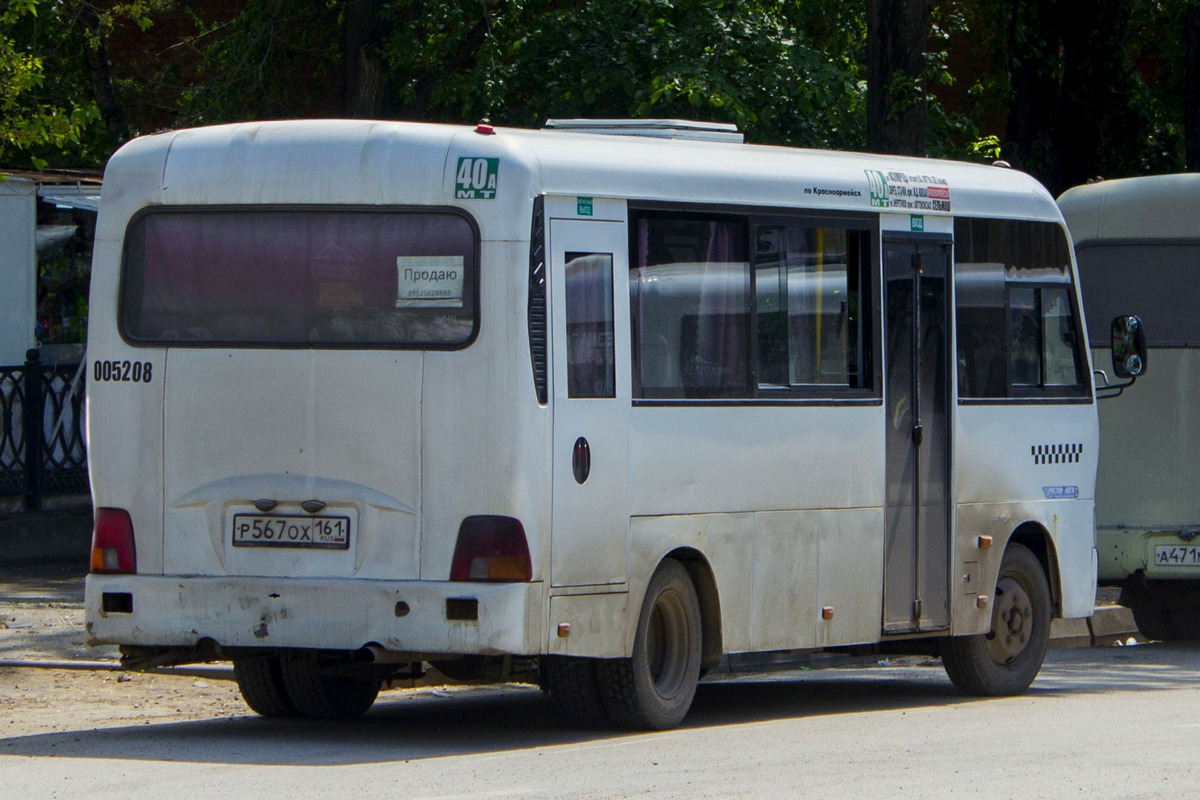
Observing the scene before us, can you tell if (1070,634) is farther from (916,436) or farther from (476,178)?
(476,178)

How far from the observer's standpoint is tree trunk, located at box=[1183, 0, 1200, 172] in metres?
21.4

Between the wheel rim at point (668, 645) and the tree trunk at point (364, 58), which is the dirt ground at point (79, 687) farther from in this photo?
the tree trunk at point (364, 58)

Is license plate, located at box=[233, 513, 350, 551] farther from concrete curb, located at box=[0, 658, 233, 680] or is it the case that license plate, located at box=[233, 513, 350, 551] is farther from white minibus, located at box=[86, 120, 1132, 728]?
concrete curb, located at box=[0, 658, 233, 680]

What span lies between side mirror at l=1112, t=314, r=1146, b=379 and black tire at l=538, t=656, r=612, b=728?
4354 mm

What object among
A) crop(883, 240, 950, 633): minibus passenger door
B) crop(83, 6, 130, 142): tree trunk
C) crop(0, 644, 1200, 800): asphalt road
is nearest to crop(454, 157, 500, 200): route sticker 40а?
crop(0, 644, 1200, 800): asphalt road

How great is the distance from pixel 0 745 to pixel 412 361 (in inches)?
98.0

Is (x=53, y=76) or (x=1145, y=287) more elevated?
(x=53, y=76)

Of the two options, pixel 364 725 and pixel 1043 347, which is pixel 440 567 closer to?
pixel 364 725

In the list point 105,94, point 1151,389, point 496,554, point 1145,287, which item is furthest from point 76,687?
point 105,94

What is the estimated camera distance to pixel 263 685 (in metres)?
9.73

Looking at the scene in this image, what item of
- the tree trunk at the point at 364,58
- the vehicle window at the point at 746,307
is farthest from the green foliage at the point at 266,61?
the vehicle window at the point at 746,307

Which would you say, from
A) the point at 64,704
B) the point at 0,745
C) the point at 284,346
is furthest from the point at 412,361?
the point at 64,704

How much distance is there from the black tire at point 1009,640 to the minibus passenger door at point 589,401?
298cm

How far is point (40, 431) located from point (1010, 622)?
30.2ft
